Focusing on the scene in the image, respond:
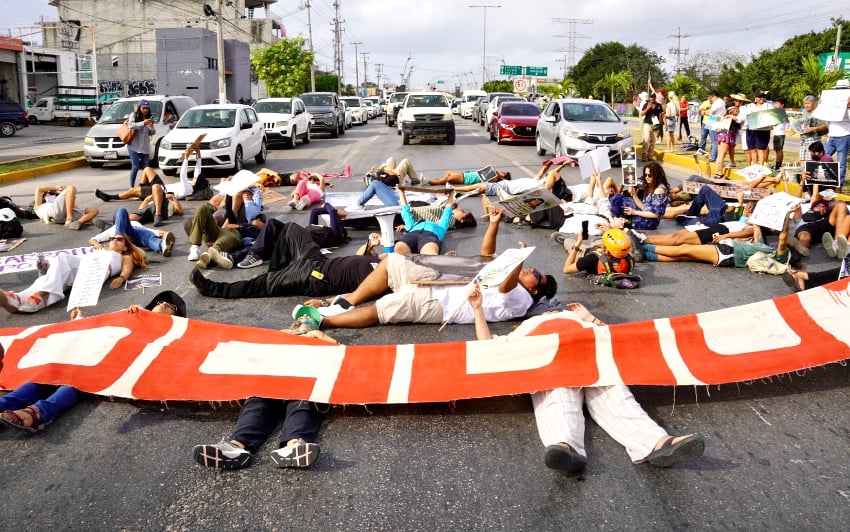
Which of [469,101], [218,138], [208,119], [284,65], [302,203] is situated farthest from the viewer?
[284,65]

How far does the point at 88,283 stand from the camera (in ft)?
19.4

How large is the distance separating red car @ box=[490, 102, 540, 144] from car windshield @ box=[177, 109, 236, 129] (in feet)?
37.9

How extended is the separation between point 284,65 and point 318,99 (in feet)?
99.8

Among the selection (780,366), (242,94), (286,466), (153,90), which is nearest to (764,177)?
(780,366)

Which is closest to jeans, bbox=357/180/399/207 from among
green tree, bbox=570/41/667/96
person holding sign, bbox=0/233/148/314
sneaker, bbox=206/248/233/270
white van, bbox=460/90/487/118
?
sneaker, bbox=206/248/233/270

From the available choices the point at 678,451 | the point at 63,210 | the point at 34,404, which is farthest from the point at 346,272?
the point at 63,210

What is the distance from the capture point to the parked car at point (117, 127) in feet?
60.2

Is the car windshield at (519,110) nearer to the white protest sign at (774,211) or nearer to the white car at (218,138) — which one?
the white car at (218,138)

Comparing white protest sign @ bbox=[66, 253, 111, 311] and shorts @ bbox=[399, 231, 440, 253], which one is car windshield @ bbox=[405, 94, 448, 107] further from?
white protest sign @ bbox=[66, 253, 111, 311]

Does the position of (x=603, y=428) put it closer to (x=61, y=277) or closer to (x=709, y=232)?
(x=61, y=277)

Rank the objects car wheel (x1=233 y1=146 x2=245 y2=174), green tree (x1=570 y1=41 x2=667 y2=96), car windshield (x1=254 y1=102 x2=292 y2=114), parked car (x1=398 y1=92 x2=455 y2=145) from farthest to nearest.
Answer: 1. green tree (x1=570 y1=41 x2=667 y2=96)
2. parked car (x1=398 y1=92 x2=455 y2=145)
3. car windshield (x1=254 y1=102 x2=292 y2=114)
4. car wheel (x1=233 y1=146 x2=245 y2=174)

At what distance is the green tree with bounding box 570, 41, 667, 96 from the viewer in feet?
290

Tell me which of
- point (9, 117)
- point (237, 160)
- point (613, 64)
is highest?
point (613, 64)

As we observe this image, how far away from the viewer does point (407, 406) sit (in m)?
4.54
